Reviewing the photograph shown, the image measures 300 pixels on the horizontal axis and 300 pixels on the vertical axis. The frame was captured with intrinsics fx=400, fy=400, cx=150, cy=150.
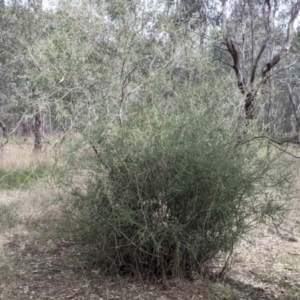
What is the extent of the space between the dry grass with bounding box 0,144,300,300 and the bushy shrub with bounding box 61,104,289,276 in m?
0.21

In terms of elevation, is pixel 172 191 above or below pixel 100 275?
above

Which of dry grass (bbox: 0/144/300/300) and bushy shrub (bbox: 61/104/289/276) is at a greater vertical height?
bushy shrub (bbox: 61/104/289/276)

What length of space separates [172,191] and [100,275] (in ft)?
3.77

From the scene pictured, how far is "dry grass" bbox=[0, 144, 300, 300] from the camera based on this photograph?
3.45 metres

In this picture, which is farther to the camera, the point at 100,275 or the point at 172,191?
the point at 100,275

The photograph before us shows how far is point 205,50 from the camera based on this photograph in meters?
4.16

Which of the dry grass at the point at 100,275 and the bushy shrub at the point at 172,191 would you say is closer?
the bushy shrub at the point at 172,191

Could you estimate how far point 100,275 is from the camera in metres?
3.71

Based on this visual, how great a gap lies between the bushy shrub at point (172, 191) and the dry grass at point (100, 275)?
211mm

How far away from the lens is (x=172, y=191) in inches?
127

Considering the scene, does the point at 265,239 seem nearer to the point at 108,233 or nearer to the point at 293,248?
the point at 293,248

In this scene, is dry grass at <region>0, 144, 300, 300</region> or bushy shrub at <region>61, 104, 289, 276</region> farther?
dry grass at <region>0, 144, 300, 300</region>

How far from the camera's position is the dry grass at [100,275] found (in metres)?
3.45

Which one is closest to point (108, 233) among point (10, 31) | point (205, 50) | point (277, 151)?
point (277, 151)
